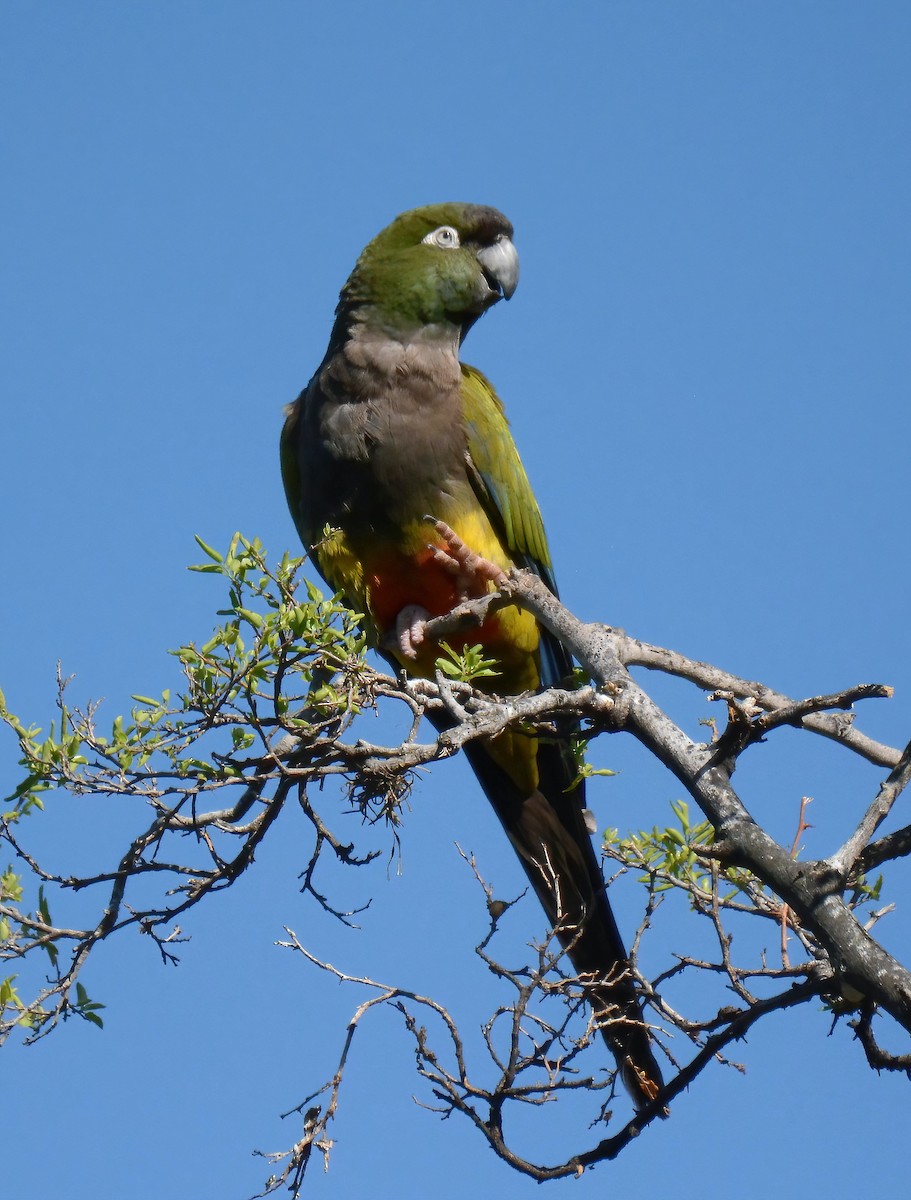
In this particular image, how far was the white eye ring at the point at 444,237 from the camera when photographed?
4.78 m

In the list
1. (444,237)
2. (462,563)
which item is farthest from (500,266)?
(462,563)

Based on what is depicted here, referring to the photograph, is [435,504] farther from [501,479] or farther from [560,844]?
[560,844]

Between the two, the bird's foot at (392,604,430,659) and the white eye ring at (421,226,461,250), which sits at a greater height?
the white eye ring at (421,226,461,250)

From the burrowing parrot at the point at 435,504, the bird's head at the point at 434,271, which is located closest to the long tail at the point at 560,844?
the burrowing parrot at the point at 435,504

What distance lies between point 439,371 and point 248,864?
7.14 ft

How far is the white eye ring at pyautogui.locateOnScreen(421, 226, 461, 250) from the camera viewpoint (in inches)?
188

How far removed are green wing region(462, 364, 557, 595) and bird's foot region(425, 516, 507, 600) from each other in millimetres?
313

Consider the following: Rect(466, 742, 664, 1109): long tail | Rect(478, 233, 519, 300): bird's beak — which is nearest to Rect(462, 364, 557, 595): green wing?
Rect(478, 233, 519, 300): bird's beak

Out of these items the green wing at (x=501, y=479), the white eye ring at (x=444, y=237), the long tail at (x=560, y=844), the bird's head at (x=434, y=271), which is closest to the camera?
the long tail at (x=560, y=844)

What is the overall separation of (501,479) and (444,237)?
1142mm

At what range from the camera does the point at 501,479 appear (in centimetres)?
438

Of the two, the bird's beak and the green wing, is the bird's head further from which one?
the green wing

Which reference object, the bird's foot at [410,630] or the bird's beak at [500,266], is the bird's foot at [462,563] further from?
the bird's beak at [500,266]

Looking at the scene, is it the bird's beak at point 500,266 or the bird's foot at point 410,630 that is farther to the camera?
the bird's beak at point 500,266
